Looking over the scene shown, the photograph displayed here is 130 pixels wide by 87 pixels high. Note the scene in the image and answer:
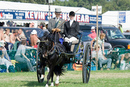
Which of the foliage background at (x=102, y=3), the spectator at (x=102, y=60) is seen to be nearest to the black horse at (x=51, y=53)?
the spectator at (x=102, y=60)

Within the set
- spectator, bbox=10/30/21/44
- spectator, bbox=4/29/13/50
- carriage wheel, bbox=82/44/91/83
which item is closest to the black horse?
carriage wheel, bbox=82/44/91/83

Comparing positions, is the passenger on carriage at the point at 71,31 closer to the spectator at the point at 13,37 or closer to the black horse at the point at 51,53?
the black horse at the point at 51,53

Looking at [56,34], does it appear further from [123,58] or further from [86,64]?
[123,58]

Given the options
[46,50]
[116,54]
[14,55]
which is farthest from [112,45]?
[46,50]

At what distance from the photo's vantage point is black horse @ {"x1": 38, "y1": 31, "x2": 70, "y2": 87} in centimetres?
969

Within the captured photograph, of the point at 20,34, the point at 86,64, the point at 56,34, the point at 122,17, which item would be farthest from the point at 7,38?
the point at 122,17

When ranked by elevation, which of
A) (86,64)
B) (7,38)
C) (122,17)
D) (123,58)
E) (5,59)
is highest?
(86,64)

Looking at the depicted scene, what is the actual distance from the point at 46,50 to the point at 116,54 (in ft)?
26.5

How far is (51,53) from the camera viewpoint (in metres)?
9.81

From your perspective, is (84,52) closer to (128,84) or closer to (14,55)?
(128,84)

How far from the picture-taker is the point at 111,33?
2234 centimetres

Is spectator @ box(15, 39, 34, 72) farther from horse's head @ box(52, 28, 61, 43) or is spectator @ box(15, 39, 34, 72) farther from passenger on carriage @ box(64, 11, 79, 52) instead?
horse's head @ box(52, 28, 61, 43)

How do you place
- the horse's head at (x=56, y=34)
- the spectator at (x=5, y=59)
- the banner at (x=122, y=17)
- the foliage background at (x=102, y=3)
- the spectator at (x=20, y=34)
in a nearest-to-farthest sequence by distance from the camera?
the horse's head at (x=56, y=34), the spectator at (x=5, y=59), the spectator at (x=20, y=34), the banner at (x=122, y=17), the foliage background at (x=102, y=3)

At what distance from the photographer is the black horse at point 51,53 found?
9688mm
